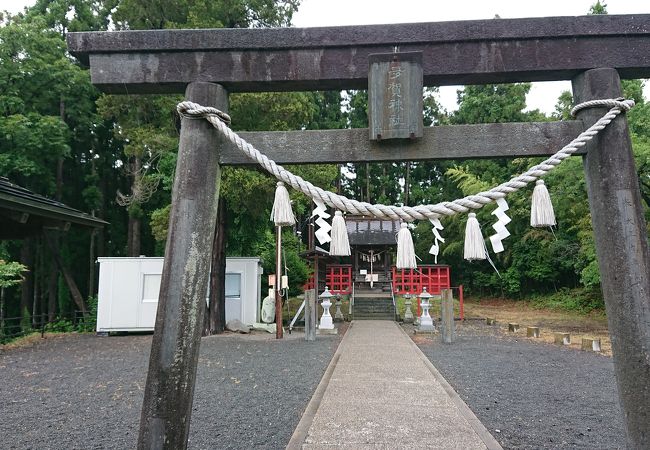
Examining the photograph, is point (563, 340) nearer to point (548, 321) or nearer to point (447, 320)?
point (447, 320)

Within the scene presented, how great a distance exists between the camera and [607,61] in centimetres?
255

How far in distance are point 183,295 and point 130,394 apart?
415 centimetres

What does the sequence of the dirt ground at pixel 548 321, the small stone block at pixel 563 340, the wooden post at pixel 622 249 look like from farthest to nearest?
the dirt ground at pixel 548 321 → the small stone block at pixel 563 340 → the wooden post at pixel 622 249

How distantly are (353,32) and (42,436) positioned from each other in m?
4.45

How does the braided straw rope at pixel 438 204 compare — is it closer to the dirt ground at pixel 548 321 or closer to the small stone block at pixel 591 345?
the dirt ground at pixel 548 321

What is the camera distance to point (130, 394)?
18.6 feet

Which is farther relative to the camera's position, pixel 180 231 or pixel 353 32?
pixel 353 32

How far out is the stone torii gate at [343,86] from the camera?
2369 mm

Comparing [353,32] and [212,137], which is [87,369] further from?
[353,32]

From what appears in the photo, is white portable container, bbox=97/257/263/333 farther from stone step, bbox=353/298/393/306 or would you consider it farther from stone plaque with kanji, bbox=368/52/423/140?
stone plaque with kanji, bbox=368/52/423/140

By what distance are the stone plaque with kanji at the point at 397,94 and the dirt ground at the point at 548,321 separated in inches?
322

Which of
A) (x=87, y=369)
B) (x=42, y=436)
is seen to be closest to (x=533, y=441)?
(x=42, y=436)

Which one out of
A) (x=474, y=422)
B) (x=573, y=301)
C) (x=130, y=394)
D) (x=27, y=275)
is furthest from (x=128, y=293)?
(x=573, y=301)

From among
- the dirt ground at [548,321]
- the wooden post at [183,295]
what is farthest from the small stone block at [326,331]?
the wooden post at [183,295]
